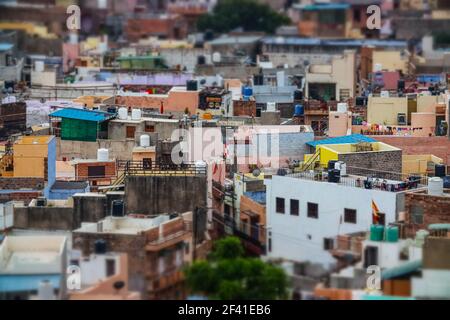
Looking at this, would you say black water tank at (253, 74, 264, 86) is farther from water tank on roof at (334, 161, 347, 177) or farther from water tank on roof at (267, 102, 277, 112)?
water tank on roof at (334, 161, 347, 177)

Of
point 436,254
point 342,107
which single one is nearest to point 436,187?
point 436,254

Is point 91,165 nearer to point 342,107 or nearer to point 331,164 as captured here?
point 331,164

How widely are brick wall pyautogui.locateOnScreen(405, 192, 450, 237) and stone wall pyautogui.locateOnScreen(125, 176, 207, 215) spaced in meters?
2.97

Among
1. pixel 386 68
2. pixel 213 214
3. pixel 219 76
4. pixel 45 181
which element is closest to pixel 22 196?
pixel 45 181

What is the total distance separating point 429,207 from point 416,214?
0.88 ft

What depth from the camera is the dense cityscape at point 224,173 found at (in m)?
30.0

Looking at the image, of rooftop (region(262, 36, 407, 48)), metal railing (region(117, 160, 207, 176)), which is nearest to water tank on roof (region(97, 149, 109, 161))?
metal railing (region(117, 160, 207, 176))

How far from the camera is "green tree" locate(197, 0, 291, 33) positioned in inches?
3184

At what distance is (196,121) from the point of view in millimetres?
44188

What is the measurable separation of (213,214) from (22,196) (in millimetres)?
3715

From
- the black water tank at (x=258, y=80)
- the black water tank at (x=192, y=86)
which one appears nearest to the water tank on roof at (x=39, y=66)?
the black water tank at (x=258, y=80)

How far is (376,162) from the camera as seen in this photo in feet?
128

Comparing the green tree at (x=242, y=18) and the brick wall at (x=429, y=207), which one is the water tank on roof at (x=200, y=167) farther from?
the green tree at (x=242, y=18)
